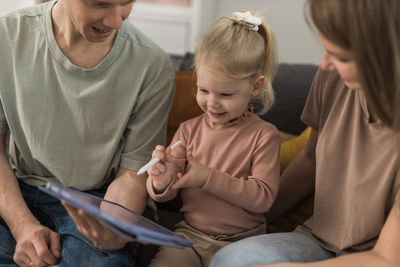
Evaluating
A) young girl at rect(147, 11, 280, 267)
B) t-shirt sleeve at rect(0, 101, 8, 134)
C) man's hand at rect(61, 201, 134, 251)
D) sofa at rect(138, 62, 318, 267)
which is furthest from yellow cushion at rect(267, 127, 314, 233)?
t-shirt sleeve at rect(0, 101, 8, 134)

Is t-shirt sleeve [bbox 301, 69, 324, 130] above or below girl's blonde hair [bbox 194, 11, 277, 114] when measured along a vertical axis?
below

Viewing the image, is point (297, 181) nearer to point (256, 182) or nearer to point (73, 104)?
point (256, 182)

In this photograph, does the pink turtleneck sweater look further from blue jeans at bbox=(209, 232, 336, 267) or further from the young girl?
blue jeans at bbox=(209, 232, 336, 267)

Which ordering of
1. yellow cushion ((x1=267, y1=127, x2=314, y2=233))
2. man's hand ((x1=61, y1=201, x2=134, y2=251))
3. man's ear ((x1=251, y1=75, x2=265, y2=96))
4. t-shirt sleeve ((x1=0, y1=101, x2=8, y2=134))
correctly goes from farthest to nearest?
yellow cushion ((x1=267, y1=127, x2=314, y2=233)) < t-shirt sleeve ((x1=0, y1=101, x2=8, y2=134)) < man's ear ((x1=251, y1=75, x2=265, y2=96)) < man's hand ((x1=61, y1=201, x2=134, y2=251))

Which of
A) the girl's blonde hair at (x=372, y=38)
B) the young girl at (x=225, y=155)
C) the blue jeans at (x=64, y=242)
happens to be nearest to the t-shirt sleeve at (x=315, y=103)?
the young girl at (x=225, y=155)

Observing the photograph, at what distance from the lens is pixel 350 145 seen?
131 centimetres

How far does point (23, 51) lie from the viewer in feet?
4.97

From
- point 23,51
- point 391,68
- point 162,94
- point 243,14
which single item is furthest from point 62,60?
point 391,68

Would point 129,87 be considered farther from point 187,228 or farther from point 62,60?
point 187,228

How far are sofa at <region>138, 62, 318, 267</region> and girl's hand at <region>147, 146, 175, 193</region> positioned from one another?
0.89ft

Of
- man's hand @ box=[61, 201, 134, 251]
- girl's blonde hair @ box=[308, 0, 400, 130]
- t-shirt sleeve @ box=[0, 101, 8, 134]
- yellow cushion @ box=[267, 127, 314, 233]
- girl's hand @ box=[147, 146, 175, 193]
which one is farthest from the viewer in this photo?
yellow cushion @ box=[267, 127, 314, 233]

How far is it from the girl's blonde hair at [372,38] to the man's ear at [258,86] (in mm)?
381

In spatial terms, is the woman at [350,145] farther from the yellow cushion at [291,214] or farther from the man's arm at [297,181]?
the yellow cushion at [291,214]

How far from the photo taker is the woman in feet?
3.23
